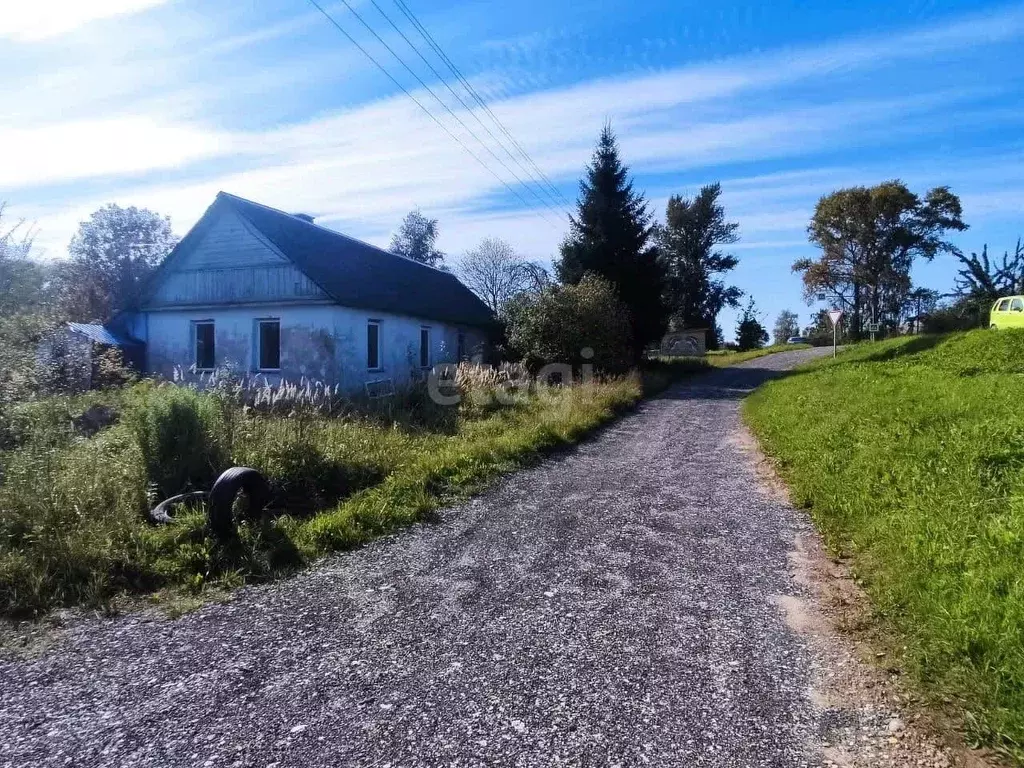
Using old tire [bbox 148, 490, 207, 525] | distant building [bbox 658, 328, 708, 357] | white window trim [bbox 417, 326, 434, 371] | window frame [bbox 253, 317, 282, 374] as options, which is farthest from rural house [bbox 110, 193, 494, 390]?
distant building [bbox 658, 328, 708, 357]

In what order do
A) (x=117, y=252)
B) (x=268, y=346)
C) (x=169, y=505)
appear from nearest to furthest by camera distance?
(x=169, y=505) < (x=268, y=346) < (x=117, y=252)

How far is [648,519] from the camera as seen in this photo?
5.93 metres

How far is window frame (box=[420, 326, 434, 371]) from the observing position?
63.8 feet

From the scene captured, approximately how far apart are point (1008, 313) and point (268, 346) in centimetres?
2221

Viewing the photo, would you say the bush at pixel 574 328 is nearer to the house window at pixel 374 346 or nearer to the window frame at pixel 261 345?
the house window at pixel 374 346

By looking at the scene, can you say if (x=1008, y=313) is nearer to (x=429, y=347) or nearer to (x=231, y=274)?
(x=429, y=347)

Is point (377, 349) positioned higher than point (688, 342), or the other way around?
point (688, 342)

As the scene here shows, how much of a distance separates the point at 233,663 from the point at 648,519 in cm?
376

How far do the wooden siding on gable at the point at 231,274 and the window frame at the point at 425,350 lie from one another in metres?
4.92

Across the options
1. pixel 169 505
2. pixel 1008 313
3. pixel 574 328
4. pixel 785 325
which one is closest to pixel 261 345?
pixel 574 328

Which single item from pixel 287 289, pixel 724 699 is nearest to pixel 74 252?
pixel 287 289

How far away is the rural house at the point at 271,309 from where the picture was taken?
15.3 m

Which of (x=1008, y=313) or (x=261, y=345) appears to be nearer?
(x=261, y=345)

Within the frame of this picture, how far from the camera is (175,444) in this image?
6.70m
